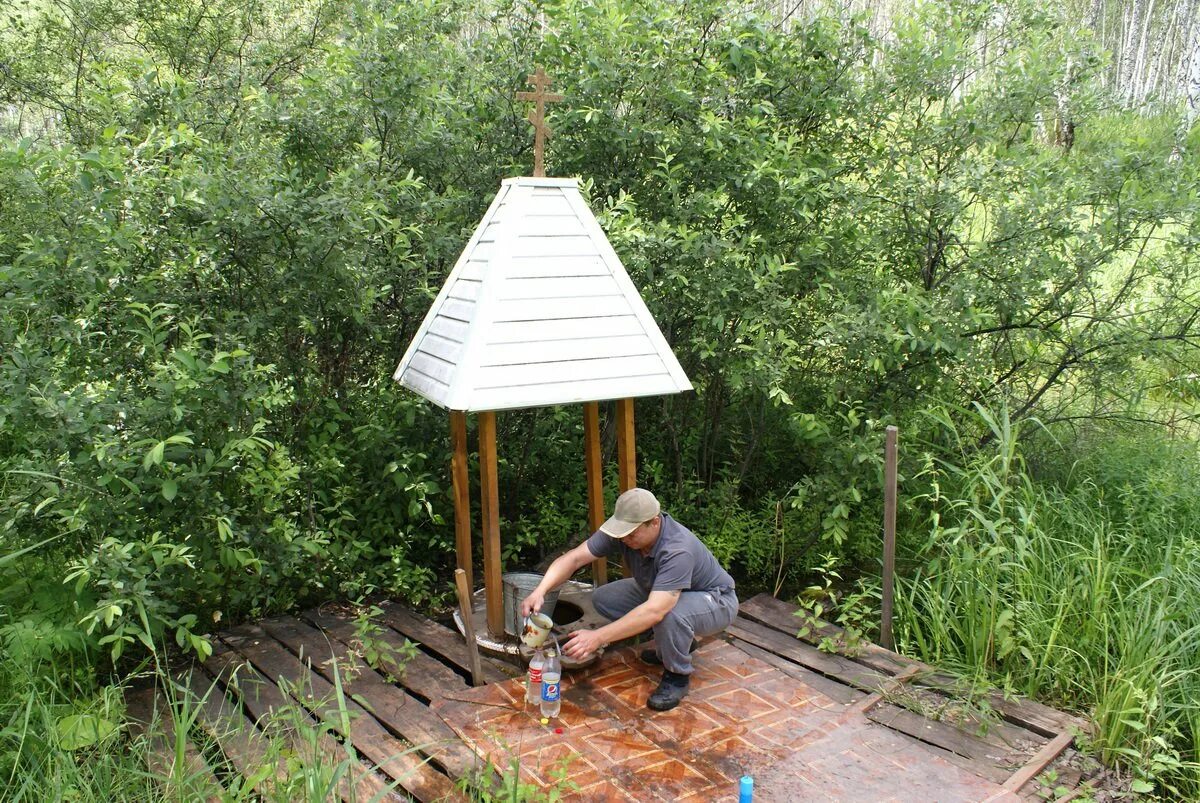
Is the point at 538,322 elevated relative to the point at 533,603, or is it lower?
elevated

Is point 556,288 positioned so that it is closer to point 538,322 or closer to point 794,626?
point 538,322

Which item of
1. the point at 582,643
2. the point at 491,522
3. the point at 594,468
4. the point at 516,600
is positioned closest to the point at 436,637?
the point at 516,600

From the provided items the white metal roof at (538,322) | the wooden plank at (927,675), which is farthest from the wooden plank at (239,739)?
the wooden plank at (927,675)

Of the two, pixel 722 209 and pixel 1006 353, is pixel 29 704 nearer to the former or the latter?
pixel 722 209

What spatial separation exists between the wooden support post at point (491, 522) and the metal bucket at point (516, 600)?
3.5 inches

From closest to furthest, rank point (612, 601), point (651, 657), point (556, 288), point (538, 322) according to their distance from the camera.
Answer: point (538, 322) < point (556, 288) < point (651, 657) < point (612, 601)

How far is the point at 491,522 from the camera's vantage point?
458cm

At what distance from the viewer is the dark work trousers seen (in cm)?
429

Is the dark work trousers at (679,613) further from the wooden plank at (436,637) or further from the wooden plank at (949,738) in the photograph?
the wooden plank at (949,738)

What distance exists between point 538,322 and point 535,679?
5.43ft

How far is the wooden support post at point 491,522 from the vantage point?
448cm

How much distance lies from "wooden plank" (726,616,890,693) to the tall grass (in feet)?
1.20

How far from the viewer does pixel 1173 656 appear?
415 cm

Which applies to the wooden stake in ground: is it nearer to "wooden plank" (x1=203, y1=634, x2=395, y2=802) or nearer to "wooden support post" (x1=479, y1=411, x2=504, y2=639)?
"wooden support post" (x1=479, y1=411, x2=504, y2=639)
